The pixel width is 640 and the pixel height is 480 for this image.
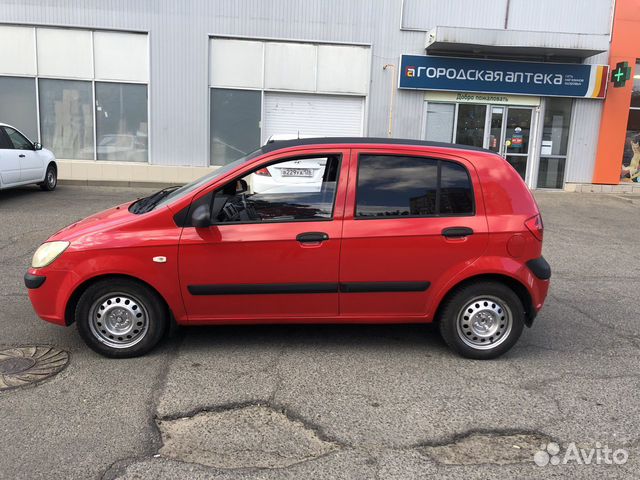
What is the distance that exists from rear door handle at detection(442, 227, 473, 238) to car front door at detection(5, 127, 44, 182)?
34.5 ft

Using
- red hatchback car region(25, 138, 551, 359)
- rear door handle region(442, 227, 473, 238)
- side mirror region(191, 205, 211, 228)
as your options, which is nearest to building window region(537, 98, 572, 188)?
red hatchback car region(25, 138, 551, 359)

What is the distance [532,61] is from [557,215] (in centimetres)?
548

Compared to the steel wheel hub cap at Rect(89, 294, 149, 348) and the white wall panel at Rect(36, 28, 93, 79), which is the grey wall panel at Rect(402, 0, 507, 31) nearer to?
the white wall panel at Rect(36, 28, 93, 79)

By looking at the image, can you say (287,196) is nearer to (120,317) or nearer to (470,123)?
(120,317)

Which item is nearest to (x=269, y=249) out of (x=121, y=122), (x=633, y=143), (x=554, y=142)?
(x=121, y=122)

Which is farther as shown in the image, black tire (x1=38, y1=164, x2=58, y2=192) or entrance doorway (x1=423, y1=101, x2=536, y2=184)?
entrance doorway (x1=423, y1=101, x2=536, y2=184)

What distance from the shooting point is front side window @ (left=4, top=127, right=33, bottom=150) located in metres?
11.4

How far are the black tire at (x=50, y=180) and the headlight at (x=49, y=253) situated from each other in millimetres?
9832

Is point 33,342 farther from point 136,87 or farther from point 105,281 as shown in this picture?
point 136,87

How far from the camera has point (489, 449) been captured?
10.2ft

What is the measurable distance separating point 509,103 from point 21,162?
495 inches

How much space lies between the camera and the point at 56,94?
15.3m

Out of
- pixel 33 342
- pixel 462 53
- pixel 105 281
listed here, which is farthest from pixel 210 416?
pixel 462 53

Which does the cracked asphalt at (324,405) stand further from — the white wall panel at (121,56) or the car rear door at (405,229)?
the white wall panel at (121,56)
